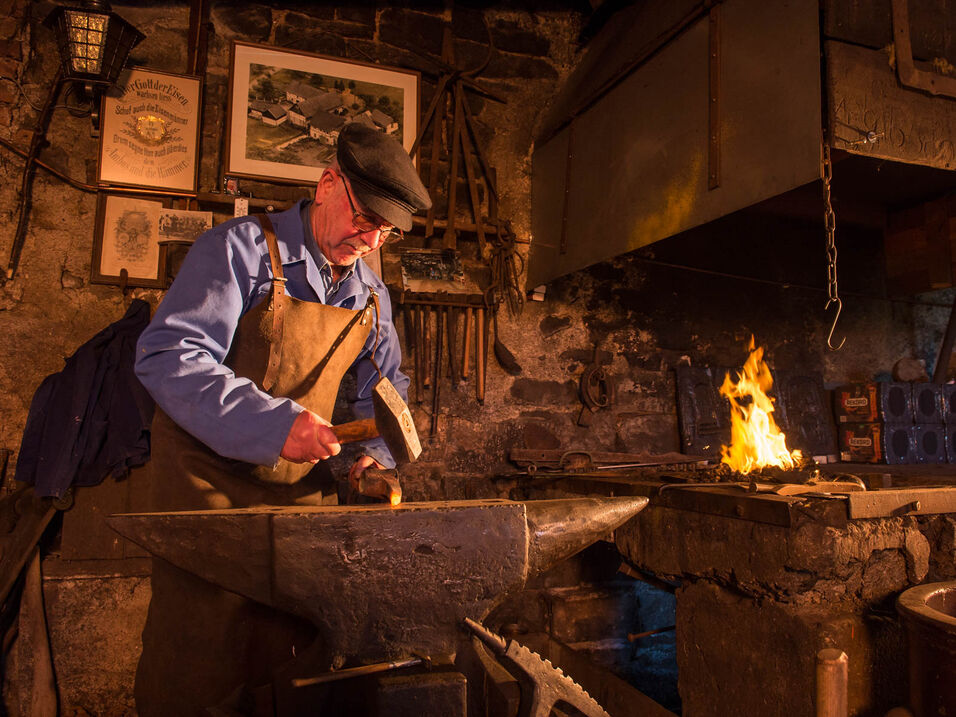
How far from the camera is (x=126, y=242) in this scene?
121 inches

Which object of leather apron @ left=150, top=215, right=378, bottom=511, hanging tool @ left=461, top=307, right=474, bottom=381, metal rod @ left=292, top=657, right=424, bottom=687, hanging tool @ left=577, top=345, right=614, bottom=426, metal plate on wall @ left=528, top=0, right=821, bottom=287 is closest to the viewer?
metal rod @ left=292, top=657, right=424, bottom=687

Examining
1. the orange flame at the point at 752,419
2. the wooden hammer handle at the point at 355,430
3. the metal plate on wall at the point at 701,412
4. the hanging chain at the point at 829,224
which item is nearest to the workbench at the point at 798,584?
the hanging chain at the point at 829,224

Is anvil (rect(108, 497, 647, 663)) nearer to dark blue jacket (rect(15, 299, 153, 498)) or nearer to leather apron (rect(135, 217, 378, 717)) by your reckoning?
leather apron (rect(135, 217, 378, 717))

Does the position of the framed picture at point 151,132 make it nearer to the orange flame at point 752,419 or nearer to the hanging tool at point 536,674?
the hanging tool at point 536,674

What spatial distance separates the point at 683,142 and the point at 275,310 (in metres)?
1.87

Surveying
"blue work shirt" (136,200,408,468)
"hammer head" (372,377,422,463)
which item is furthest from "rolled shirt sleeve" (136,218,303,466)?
"hammer head" (372,377,422,463)

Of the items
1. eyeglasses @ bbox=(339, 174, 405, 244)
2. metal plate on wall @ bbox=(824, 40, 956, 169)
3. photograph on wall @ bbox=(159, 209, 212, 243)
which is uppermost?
metal plate on wall @ bbox=(824, 40, 956, 169)

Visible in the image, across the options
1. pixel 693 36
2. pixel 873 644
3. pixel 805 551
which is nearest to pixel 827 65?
pixel 693 36

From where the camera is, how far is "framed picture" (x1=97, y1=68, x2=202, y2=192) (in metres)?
3.10

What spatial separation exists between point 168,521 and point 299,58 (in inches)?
118

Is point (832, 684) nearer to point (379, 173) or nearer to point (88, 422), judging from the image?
point (379, 173)

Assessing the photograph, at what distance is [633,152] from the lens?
121 inches

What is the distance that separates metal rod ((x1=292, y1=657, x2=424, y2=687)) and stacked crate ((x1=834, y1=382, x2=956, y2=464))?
12.5 ft

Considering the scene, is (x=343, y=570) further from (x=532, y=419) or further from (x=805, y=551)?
(x=532, y=419)
